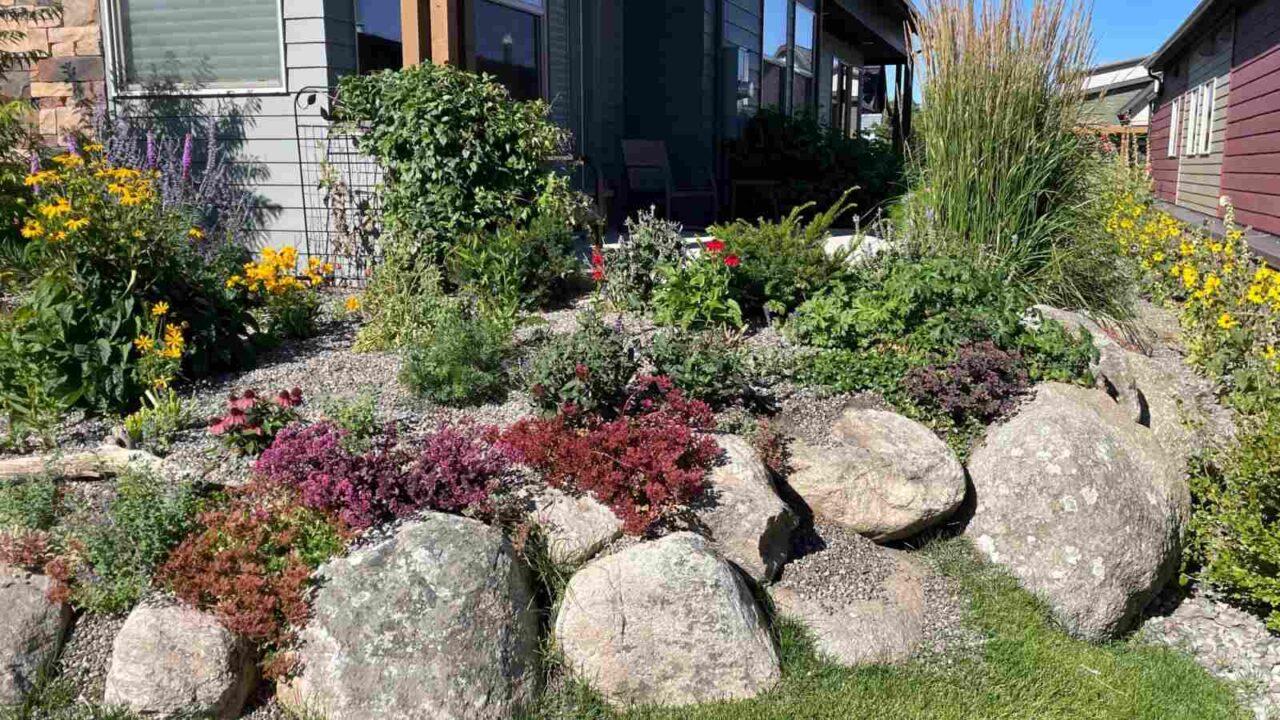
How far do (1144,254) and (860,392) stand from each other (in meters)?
3.95

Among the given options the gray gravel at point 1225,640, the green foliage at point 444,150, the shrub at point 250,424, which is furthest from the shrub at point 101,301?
the gray gravel at point 1225,640

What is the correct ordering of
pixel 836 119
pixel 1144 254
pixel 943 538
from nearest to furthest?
pixel 943 538 < pixel 1144 254 < pixel 836 119

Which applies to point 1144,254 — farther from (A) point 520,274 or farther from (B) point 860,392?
(A) point 520,274

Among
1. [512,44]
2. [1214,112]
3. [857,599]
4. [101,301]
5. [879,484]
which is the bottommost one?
[857,599]

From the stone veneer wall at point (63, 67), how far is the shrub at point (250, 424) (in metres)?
4.19

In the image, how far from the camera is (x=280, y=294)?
4879 millimetres

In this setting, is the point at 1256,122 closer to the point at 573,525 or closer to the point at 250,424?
the point at 573,525

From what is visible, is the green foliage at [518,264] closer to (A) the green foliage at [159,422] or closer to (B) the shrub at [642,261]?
(B) the shrub at [642,261]

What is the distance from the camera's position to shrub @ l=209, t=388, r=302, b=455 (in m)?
3.53

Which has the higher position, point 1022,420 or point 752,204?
point 752,204

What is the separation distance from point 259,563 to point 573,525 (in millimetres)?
958

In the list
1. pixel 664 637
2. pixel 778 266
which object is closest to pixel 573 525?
pixel 664 637

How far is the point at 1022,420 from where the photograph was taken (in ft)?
13.3

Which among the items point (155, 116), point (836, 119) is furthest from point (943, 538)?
point (836, 119)
